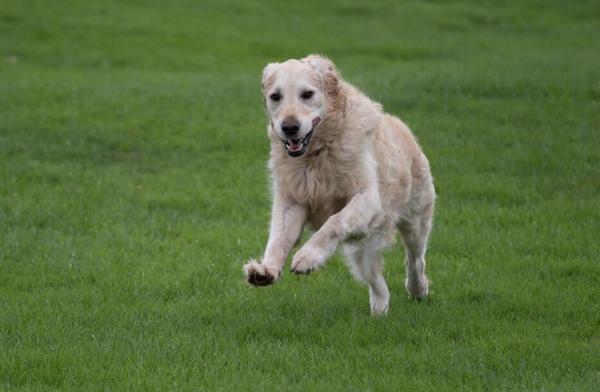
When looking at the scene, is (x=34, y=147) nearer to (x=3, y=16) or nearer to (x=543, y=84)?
(x=543, y=84)

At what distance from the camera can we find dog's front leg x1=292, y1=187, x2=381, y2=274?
683cm

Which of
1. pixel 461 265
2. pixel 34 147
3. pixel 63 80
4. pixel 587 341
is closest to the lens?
pixel 587 341

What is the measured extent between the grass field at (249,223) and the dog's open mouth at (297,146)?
1.33 meters

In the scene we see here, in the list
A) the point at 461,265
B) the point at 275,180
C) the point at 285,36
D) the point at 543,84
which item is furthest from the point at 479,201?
the point at 285,36

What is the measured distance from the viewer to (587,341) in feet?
23.5

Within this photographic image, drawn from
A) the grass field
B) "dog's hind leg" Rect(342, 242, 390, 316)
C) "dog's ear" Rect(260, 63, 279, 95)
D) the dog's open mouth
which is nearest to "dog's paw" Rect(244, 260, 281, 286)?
the grass field

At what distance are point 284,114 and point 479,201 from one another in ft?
17.7

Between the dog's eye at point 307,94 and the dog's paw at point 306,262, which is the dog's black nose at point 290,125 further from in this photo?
the dog's paw at point 306,262

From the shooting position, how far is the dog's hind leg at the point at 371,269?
25.9 feet

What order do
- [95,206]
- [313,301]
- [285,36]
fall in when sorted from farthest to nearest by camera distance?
[285,36] → [95,206] → [313,301]

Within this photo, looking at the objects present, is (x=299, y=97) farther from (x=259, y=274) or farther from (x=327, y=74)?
(x=259, y=274)

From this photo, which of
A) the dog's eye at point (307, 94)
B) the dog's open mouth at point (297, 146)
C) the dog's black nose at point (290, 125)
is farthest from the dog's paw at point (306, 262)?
the dog's eye at point (307, 94)

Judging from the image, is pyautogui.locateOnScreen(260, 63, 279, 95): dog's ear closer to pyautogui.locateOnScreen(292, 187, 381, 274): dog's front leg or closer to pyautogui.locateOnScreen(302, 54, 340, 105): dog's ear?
pyautogui.locateOnScreen(302, 54, 340, 105): dog's ear

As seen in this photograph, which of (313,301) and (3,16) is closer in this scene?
(313,301)
